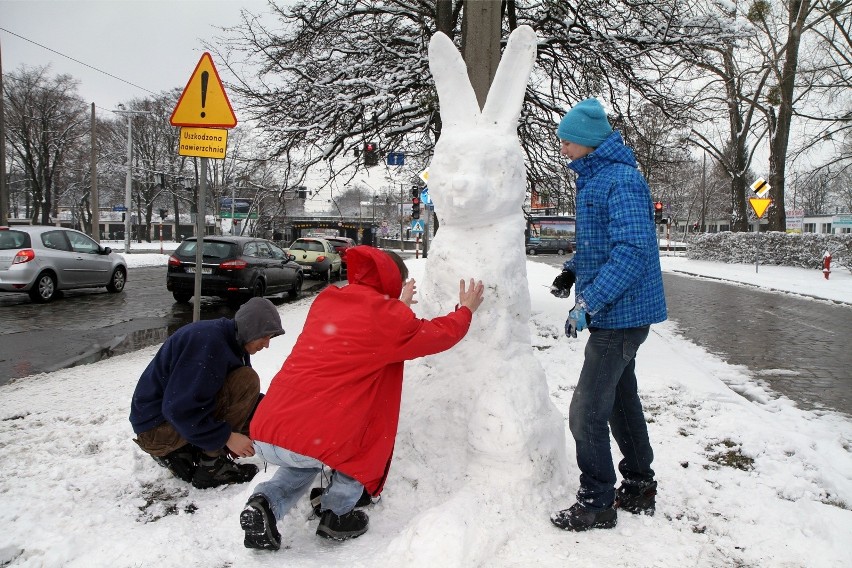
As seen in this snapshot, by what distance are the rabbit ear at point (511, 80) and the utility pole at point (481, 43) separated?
241 cm

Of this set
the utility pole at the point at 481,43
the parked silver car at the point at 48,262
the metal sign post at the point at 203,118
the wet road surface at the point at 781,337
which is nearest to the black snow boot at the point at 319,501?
the metal sign post at the point at 203,118

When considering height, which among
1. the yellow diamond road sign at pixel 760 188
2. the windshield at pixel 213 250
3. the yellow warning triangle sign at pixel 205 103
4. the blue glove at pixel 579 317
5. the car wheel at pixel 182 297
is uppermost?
the yellow diamond road sign at pixel 760 188

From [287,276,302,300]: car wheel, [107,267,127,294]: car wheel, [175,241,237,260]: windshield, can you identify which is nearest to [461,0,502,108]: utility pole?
[175,241,237,260]: windshield

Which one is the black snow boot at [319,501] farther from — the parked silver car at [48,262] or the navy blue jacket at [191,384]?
the parked silver car at [48,262]

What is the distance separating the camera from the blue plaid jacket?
8.07 ft

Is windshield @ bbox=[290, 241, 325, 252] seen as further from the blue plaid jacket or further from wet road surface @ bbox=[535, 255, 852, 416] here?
the blue plaid jacket

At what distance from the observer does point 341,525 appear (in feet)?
8.05

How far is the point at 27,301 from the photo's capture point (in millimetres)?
10922

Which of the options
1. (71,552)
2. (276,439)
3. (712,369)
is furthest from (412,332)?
(712,369)

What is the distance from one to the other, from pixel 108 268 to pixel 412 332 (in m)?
12.3

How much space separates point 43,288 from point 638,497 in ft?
38.8

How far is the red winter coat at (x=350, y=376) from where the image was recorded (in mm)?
2332

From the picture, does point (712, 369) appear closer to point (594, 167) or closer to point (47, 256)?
point (594, 167)

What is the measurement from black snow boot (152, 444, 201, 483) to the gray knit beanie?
71 cm
